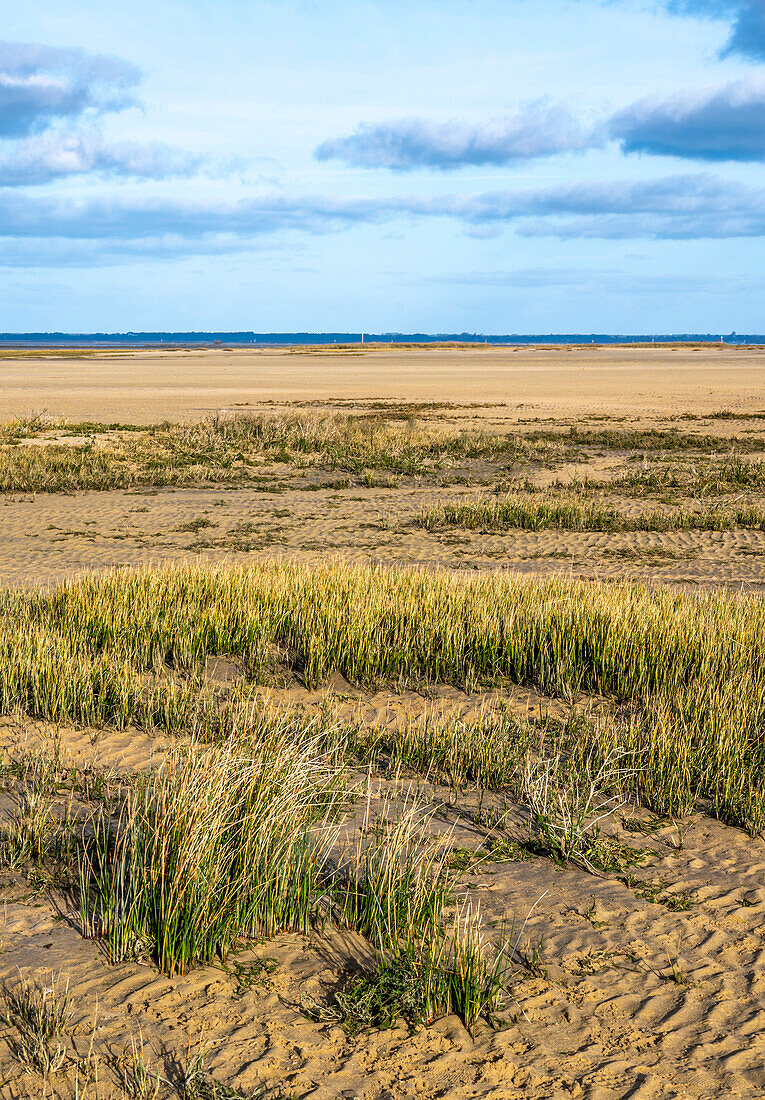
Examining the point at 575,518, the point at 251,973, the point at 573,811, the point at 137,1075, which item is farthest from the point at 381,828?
the point at 575,518

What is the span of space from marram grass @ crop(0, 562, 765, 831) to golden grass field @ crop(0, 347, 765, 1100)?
0.12 feet

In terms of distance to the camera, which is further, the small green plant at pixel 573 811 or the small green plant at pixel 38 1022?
the small green plant at pixel 573 811

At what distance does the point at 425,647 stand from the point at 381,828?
311 cm

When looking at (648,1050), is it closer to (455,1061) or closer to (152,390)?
(455,1061)

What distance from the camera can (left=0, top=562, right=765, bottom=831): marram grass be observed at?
605 centimetres

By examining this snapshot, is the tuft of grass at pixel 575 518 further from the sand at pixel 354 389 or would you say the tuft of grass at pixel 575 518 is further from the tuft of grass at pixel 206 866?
the sand at pixel 354 389

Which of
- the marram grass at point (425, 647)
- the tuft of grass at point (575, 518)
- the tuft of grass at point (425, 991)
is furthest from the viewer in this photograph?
the tuft of grass at point (575, 518)

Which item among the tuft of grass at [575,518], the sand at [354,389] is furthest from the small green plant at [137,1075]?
the sand at [354,389]

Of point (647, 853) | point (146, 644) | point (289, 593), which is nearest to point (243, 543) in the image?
point (289, 593)

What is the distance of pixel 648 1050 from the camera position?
3.30 meters

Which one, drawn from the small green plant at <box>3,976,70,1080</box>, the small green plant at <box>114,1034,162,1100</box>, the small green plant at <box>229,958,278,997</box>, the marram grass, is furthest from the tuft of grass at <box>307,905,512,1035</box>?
the marram grass

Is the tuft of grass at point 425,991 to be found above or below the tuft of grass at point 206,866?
below

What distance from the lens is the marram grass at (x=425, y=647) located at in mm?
6051

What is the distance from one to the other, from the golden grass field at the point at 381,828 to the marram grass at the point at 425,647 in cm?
4
